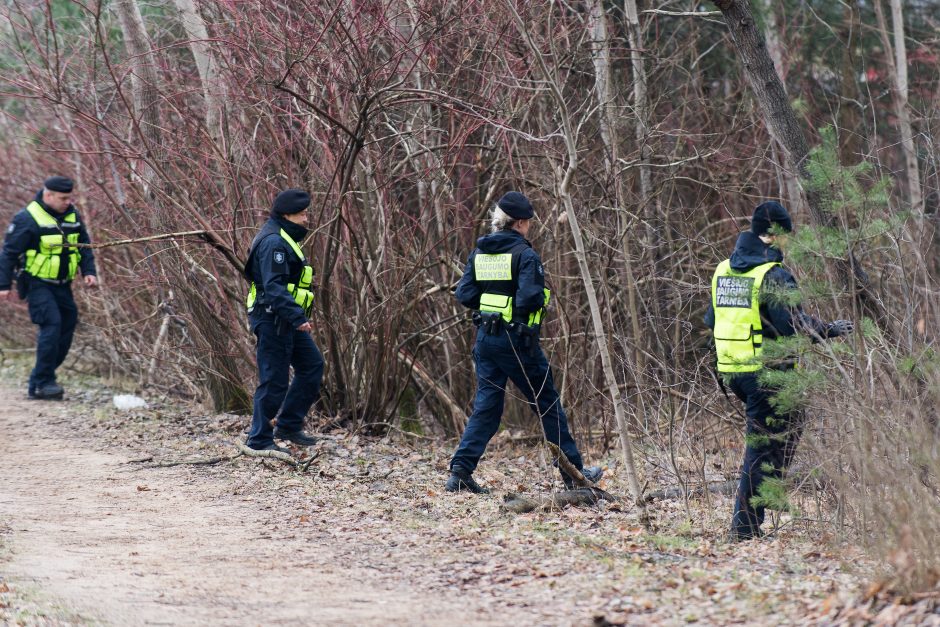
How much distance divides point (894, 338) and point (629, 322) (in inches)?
149

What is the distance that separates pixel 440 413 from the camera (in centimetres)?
1096

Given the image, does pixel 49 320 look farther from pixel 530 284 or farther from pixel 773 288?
pixel 773 288

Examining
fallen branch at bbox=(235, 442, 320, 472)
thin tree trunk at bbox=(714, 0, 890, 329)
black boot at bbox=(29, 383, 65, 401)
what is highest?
thin tree trunk at bbox=(714, 0, 890, 329)

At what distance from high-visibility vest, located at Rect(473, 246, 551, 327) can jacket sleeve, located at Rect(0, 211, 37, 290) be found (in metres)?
5.66

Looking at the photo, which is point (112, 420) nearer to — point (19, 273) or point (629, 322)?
point (19, 273)

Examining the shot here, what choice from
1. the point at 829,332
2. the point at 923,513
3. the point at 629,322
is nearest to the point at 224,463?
the point at 629,322

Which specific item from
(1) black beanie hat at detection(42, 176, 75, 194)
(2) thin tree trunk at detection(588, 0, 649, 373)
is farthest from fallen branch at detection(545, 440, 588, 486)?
(1) black beanie hat at detection(42, 176, 75, 194)

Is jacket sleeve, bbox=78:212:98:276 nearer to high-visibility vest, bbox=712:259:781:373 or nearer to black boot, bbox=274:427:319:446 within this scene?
black boot, bbox=274:427:319:446

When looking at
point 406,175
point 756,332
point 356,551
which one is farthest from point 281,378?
point 756,332

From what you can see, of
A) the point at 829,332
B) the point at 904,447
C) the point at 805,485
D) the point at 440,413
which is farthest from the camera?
the point at 440,413

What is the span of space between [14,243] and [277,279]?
439cm

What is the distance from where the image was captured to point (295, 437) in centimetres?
895

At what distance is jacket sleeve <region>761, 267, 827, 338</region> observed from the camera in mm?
6270

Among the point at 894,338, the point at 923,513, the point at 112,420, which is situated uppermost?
the point at 894,338
